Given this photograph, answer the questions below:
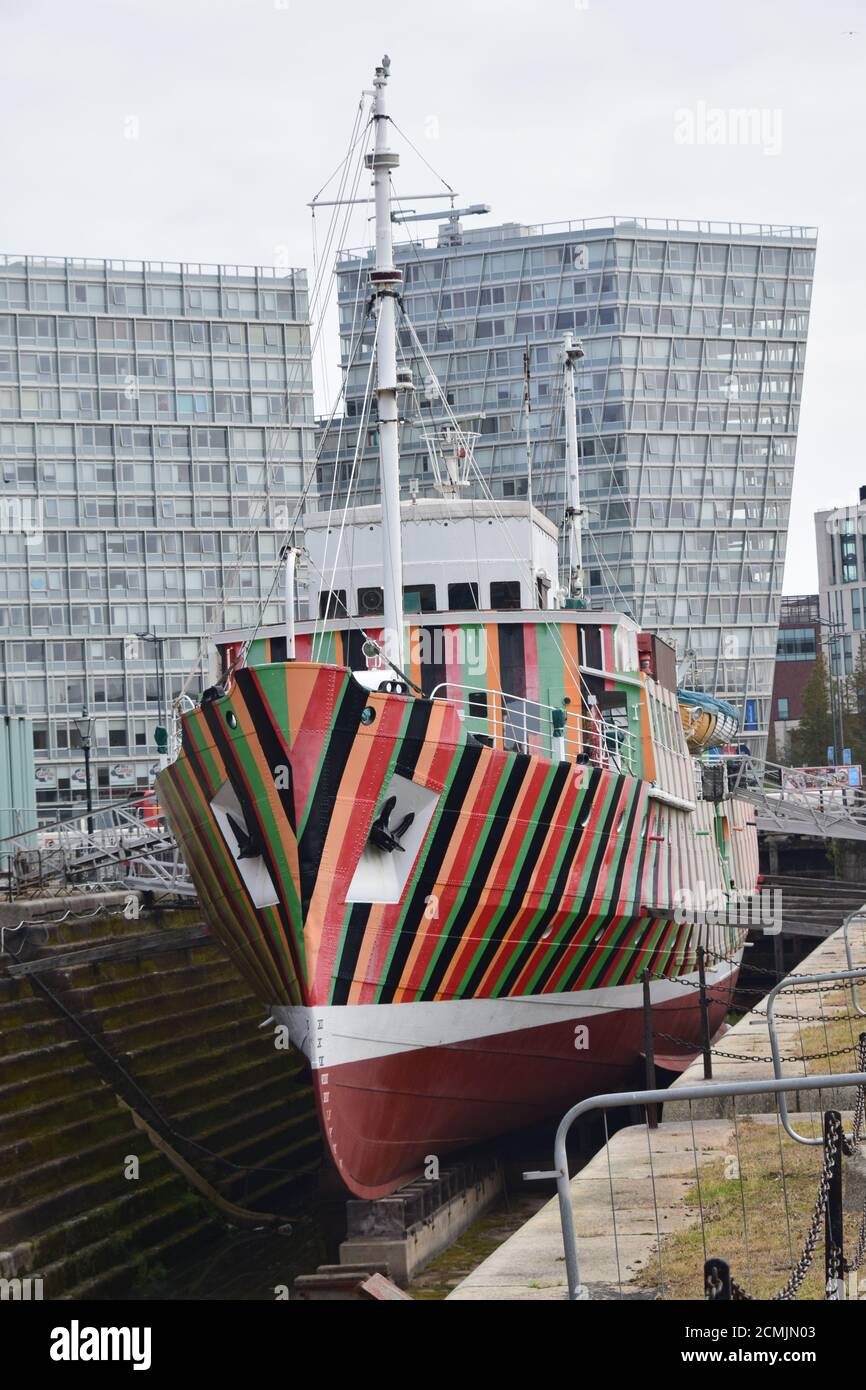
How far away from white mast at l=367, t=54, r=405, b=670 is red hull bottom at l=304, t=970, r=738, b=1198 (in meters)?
4.37

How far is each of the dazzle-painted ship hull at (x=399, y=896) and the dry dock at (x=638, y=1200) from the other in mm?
2284

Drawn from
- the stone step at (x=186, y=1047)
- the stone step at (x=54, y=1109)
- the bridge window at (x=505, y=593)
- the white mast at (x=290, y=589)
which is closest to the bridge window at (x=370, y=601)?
the bridge window at (x=505, y=593)

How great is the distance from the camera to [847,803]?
48.8 meters

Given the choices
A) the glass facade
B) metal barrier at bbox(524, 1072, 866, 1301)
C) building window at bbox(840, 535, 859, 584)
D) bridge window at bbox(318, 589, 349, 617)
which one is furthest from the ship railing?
building window at bbox(840, 535, 859, 584)

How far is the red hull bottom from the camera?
16.8 meters

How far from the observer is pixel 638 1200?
43.4 feet

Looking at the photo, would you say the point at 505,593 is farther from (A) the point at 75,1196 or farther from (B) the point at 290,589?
(A) the point at 75,1196

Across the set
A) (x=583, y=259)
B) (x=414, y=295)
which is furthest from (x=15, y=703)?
(x=583, y=259)

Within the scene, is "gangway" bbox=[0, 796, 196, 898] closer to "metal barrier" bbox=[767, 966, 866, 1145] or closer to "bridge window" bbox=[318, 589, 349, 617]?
"bridge window" bbox=[318, 589, 349, 617]

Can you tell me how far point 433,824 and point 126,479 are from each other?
65.2m

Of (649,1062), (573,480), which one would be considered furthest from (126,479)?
(649,1062)

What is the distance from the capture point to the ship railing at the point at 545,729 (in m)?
19.9
